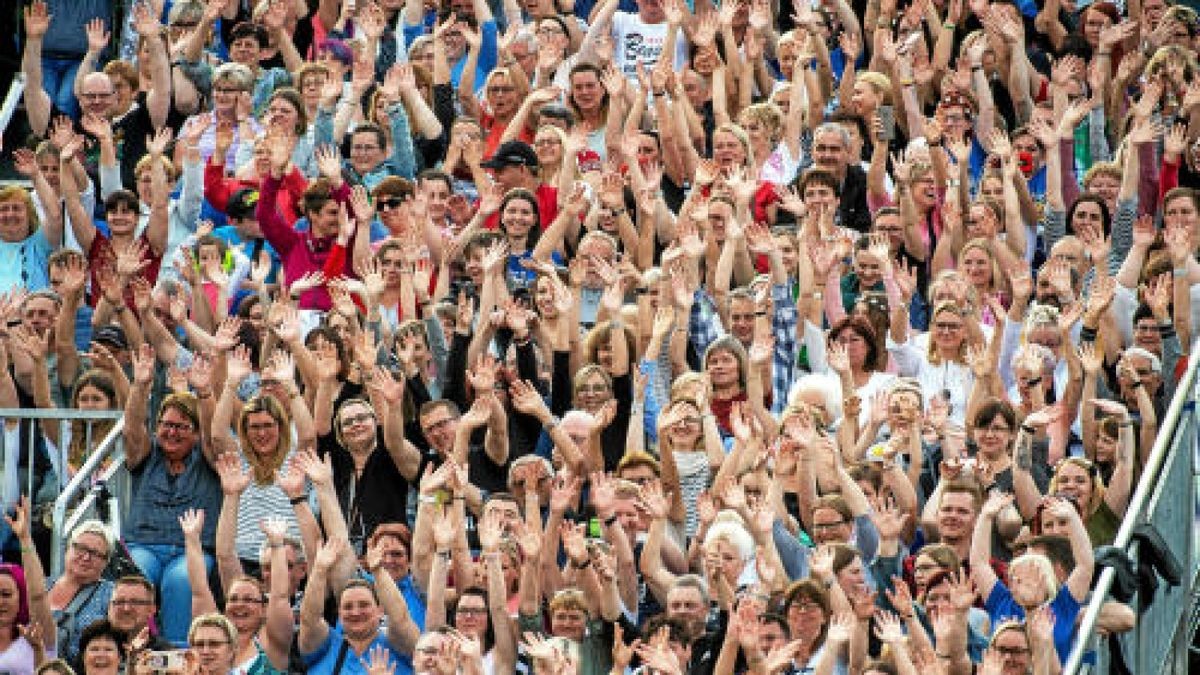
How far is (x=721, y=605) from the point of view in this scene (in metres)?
15.2

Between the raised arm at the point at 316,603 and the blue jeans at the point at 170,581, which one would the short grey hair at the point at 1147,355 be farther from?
the blue jeans at the point at 170,581

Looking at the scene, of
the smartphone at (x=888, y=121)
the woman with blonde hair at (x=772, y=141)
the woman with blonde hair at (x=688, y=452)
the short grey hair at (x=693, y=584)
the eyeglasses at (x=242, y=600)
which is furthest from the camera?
the smartphone at (x=888, y=121)

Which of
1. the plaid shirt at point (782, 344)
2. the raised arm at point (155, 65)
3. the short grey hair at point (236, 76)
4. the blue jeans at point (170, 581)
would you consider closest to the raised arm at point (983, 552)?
the plaid shirt at point (782, 344)

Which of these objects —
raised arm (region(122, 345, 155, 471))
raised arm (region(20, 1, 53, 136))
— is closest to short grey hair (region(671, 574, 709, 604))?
raised arm (region(122, 345, 155, 471))

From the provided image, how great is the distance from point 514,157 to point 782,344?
2222 mm

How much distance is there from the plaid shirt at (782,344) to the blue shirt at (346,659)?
285 centimetres

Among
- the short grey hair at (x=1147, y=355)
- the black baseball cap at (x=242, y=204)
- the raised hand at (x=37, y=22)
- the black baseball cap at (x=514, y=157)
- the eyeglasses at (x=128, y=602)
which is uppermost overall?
the raised hand at (x=37, y=22)

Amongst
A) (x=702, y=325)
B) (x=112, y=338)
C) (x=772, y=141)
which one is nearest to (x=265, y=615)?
(x=112, y=338)

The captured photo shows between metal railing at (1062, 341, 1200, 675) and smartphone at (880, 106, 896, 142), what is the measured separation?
12.3ft

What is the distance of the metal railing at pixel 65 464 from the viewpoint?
1638cm

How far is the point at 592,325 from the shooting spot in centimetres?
1812

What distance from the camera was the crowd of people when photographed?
15.2 meters

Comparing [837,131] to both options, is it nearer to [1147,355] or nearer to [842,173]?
[842,173]

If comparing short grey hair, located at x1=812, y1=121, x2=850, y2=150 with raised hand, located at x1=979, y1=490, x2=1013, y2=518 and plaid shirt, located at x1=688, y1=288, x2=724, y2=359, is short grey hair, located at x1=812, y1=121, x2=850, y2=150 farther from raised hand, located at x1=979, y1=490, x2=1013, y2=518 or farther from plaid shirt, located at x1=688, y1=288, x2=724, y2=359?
raised hand, located at x1=979, y1=490, x2=1013, y2=518
